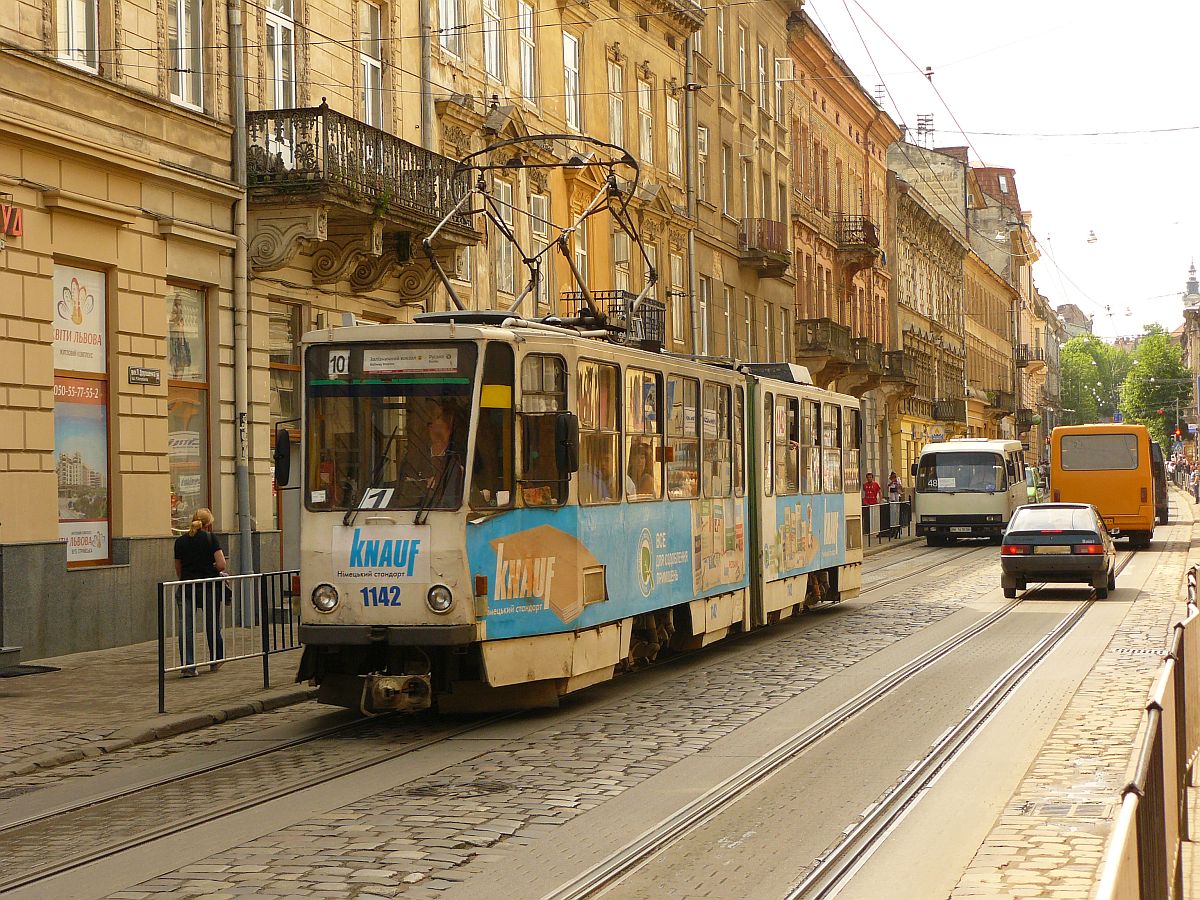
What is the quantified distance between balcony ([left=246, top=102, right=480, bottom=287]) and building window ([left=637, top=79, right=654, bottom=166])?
45.8 ft

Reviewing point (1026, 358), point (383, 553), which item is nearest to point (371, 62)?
point (383, 553)

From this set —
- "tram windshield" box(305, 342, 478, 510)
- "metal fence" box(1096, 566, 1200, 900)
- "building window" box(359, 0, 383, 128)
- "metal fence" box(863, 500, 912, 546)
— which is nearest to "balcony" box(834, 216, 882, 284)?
"metal fence" box(863, 500, 912, 546)

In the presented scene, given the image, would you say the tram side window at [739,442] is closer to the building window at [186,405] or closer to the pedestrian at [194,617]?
Answer: the pedestrian at [194,617]

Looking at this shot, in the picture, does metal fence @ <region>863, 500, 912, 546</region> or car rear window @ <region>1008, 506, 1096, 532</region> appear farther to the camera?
metal fence @ <region>863, 500, 912, 546</region>

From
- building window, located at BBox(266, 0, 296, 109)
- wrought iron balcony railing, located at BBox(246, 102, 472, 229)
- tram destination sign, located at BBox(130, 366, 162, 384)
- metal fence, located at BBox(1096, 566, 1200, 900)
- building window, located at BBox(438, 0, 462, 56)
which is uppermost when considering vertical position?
building window, located at BBox(438, 0, 462, 56)

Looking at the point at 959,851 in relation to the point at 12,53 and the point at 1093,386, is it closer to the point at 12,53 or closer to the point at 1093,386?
the point at 12,53

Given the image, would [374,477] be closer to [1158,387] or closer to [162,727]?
[162,727]

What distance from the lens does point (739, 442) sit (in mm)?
17500

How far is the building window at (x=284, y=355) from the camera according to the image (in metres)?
22.1

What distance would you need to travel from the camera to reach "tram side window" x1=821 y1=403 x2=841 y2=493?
21.2m

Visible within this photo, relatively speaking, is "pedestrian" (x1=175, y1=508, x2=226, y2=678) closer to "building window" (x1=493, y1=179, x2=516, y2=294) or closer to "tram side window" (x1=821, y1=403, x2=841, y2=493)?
"tram side window" (x1=821, y1=403, x2=841, y2=493)

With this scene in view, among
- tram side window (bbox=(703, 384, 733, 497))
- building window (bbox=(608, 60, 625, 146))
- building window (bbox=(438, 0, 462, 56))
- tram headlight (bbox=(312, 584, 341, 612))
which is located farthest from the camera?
building window (bbox=(608, 60, 625, 146))

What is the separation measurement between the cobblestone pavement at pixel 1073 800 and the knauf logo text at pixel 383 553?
4513 millimetres

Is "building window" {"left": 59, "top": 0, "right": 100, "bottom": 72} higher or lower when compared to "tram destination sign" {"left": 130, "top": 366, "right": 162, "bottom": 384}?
higher
